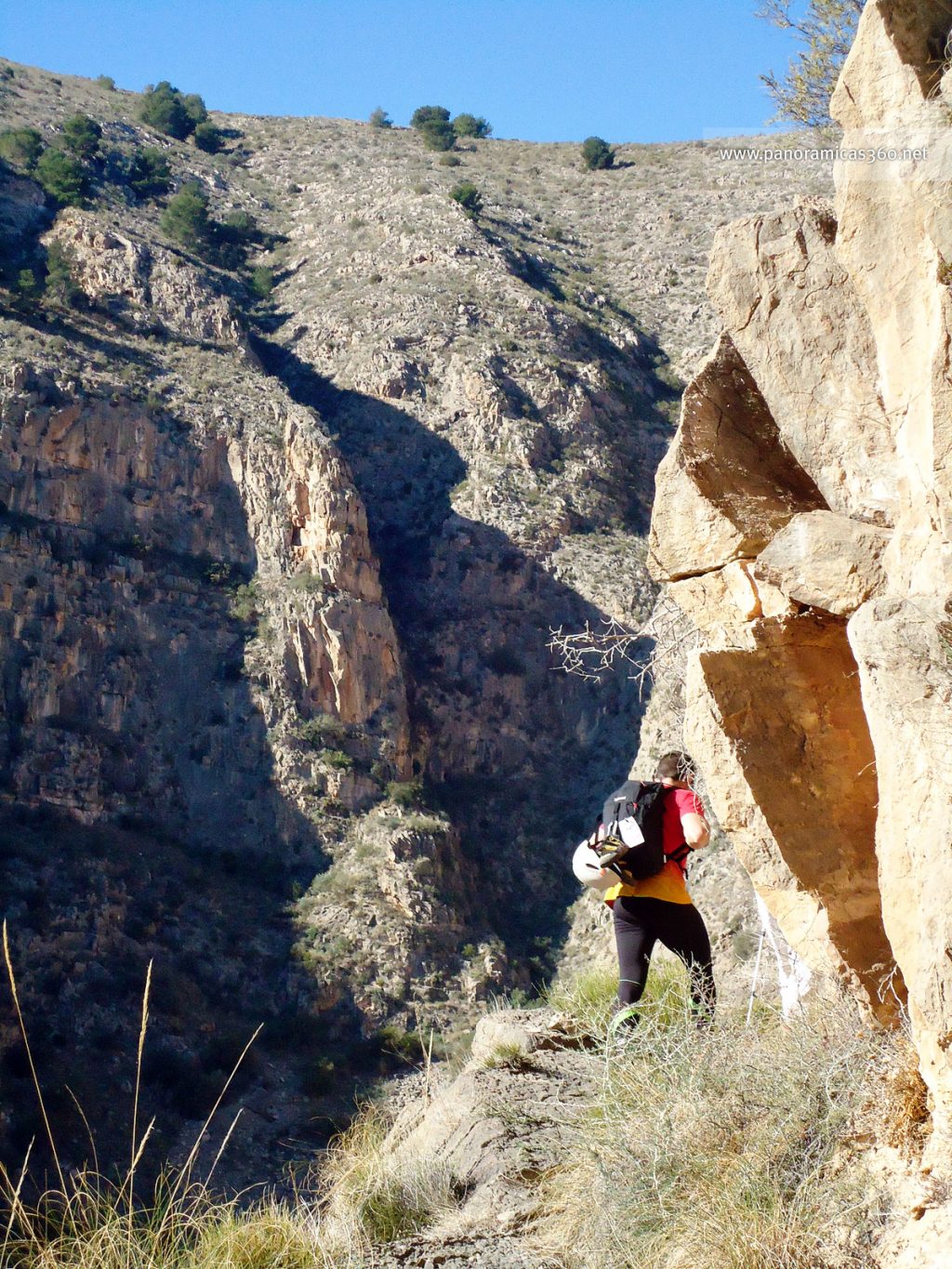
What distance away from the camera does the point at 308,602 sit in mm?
41062

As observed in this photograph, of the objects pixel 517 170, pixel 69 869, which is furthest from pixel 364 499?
pixel 517 170

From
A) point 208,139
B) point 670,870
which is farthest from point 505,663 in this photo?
point 208,139

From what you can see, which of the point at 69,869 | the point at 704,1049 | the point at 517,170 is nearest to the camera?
the point at 704,1049

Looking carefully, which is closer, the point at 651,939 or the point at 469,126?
the point at 651,939

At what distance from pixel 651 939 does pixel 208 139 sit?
239 feet

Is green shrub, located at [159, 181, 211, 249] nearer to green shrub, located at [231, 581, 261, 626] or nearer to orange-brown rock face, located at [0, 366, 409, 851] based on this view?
orange-brown rock face, located at [0, 366, 409, 851]

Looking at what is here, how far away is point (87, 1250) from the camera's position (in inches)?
161

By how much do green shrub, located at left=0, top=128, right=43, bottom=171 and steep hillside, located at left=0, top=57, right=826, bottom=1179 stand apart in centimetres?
153

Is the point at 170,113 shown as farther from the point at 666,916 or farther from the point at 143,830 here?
the point at 666,916

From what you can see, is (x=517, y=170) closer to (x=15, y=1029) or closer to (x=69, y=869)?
(x=69, y=869)

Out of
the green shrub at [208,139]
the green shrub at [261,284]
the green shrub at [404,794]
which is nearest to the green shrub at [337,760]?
the green shrub at [404,794]

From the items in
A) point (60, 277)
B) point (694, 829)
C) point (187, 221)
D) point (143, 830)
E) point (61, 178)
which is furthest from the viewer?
point (187, 221)

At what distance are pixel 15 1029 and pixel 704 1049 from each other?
92.8 ft

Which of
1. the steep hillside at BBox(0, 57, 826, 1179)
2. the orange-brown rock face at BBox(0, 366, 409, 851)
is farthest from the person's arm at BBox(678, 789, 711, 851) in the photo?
the orange-brown rock face at BBox(0, 366, 409, 851)
